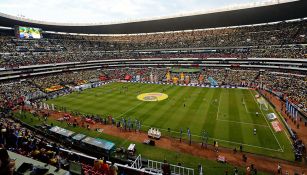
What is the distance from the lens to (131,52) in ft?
323

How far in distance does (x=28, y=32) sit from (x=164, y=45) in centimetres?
5584

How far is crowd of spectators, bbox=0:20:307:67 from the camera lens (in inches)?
2532

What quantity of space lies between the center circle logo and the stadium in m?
0.76

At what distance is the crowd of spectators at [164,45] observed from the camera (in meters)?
64.3

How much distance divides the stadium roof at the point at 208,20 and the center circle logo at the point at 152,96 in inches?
1406

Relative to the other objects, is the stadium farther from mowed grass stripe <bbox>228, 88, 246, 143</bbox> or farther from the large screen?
the large screen

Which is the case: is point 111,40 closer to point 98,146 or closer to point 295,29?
point 295,29

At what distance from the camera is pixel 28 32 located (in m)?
74.5

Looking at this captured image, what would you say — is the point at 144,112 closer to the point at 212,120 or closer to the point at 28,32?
the point at 212,120

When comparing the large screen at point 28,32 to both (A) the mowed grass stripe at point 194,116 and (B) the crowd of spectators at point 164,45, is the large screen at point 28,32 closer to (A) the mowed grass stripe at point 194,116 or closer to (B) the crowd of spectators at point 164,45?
(B) the crowd of spectators at point 164,45

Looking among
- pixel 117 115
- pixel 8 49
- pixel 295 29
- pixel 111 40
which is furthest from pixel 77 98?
pixel 295 29

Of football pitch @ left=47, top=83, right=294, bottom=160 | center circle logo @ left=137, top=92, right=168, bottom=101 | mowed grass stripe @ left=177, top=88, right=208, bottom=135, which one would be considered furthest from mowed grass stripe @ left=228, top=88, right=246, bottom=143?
center circle logo @ left=137, top=92, right=168, bottom=101

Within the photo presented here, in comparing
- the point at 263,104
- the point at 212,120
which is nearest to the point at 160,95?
the point at 212,120

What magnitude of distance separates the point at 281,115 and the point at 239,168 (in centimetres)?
2032
